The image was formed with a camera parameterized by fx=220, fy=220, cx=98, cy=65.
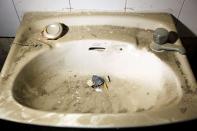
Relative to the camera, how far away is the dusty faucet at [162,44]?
92cm

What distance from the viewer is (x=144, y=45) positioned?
0.98 meters

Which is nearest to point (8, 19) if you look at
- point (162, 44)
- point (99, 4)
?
point (99, 4)

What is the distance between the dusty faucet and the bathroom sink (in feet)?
0.06

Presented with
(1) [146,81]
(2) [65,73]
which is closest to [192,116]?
(1) [146,81]

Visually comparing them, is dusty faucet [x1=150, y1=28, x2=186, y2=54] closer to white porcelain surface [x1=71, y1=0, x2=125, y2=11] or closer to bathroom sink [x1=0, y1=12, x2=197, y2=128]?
bathroom sink [x1=0, y1=12, x2=197, y2=128]

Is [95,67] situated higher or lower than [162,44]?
lower

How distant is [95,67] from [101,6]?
291mm

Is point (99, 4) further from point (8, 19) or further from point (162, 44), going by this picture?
point (8, 19)

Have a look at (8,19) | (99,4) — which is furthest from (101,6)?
(8,19)

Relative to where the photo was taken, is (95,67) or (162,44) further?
(95,67)

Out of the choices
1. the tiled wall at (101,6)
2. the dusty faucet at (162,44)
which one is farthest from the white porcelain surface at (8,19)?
the dusty faucet at (162,44)

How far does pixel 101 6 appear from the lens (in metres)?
1.03

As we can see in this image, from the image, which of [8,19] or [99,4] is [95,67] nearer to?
[99,4]

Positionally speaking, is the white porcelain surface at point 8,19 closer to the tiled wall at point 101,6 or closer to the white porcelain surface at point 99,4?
the tiled wall at point 101,6
